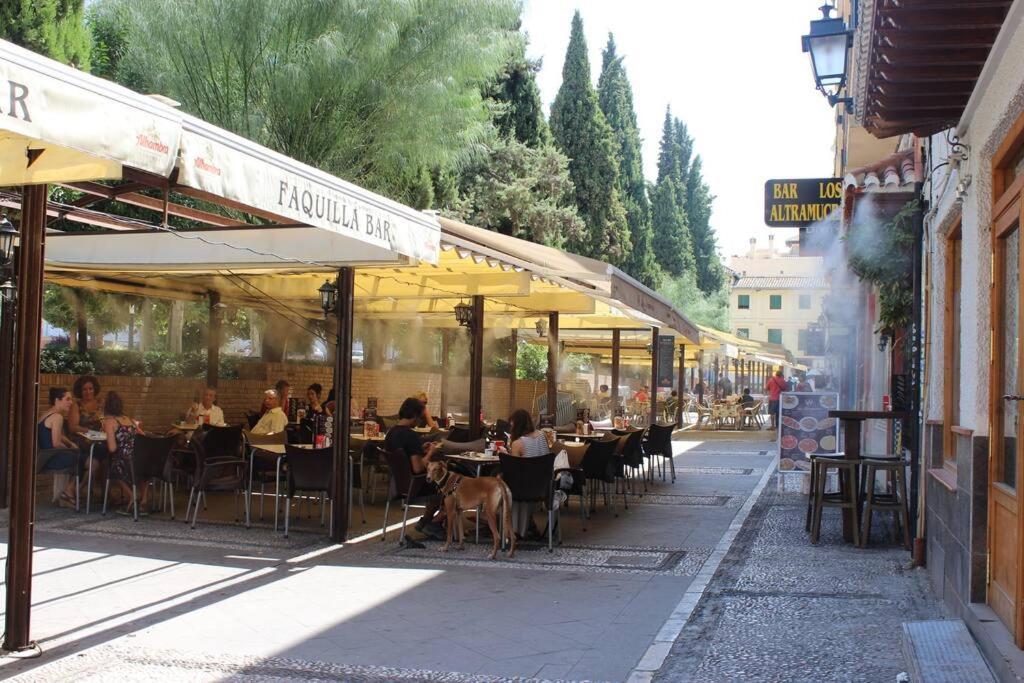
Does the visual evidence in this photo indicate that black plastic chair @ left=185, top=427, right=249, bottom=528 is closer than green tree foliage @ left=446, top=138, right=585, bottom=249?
Yes

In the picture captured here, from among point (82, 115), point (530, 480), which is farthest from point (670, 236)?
point (82, 115)

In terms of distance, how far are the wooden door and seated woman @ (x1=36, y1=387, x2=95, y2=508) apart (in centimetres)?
823

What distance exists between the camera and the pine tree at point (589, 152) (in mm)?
37625

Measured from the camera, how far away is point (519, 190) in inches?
1227

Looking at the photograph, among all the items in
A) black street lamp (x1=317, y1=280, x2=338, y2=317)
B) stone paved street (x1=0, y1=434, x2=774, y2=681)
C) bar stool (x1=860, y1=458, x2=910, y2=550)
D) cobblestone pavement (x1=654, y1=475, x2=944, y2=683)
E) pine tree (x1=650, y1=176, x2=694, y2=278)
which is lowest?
stone paved street (x1=0, y1=434, x2=774, y2=681)

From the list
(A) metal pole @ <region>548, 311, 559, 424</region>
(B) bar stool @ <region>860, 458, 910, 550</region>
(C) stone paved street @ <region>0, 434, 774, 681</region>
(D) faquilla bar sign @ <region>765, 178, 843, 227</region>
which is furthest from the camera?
(A) metal pole @ <region>548, 311, 559, 424</region>

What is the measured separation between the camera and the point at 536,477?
8.48m

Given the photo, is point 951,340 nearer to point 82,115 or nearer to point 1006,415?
point 1006,415

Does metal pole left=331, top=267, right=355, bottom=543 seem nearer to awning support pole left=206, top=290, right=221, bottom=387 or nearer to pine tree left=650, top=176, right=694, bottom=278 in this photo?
awning support pole left=206, top=290, right=221, bottom=387

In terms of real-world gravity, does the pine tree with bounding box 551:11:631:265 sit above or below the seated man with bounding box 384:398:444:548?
above

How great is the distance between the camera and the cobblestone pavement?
4957mm

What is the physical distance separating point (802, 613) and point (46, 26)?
14.1 meters

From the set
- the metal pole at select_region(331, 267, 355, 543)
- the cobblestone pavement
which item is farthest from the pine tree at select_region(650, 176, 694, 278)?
the metal pole at select_region(331, 267, 355, 543)

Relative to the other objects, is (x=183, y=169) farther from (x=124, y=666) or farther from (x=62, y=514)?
(x=62, y=514)
